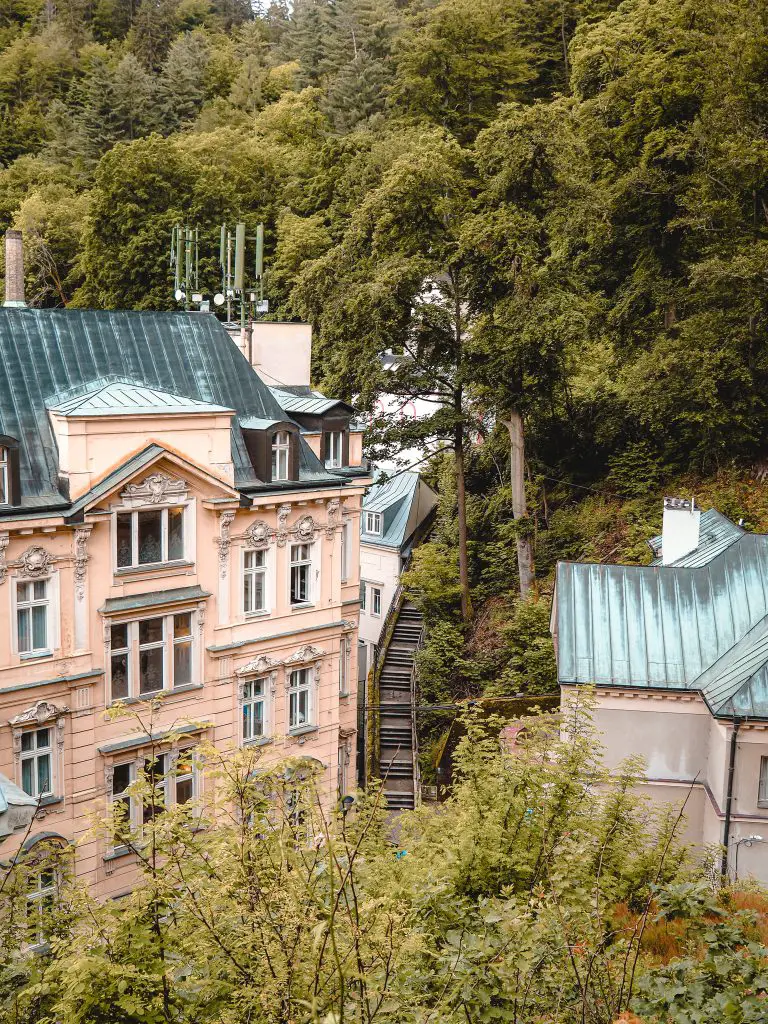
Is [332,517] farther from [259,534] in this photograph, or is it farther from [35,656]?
[35,656]

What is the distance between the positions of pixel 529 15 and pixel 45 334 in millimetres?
52669

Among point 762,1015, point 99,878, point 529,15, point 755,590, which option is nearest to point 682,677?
point 755,590

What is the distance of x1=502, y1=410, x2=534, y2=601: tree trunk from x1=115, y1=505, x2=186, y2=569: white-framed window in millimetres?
13156

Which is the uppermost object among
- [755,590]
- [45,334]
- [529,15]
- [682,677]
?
[529,15]

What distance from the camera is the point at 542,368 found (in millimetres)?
30625

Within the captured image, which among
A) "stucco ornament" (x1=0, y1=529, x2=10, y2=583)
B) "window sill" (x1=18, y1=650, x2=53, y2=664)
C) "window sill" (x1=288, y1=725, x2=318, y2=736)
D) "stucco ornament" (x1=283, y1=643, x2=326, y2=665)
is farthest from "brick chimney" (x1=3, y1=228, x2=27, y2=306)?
"window sill" (x1=288, y1=725, x2=318, y2=736)

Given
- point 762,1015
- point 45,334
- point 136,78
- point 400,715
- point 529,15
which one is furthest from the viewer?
point 136,78

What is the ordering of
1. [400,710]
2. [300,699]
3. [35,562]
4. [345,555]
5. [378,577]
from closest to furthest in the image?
[35,562] → [300,699] → [345,555] → [400,710] → [378,577]

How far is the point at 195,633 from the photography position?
22672 millimetres

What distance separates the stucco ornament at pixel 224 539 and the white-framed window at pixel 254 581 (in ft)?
2.26

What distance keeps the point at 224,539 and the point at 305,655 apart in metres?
3.95

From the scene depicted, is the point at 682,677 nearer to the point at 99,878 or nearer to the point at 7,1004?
the point at 99,878

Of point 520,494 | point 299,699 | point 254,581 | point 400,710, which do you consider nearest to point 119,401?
point 254,581

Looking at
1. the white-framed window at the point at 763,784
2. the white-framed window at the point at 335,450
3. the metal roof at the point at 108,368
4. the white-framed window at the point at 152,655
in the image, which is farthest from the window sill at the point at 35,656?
the white-framed window at the point at 763,784
